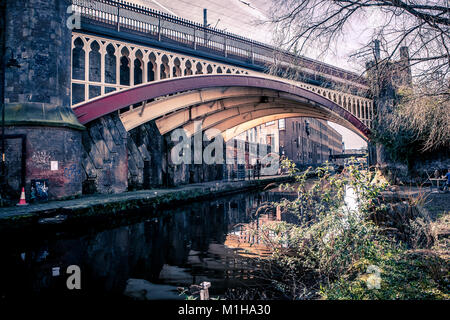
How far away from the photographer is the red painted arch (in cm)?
1118

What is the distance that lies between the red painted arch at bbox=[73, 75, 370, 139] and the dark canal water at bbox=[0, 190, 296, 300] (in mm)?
5542

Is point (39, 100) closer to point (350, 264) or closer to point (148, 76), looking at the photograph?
point (148, 76)

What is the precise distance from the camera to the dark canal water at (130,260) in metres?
3.80

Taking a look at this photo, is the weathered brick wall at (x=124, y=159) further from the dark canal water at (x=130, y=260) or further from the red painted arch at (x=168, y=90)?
the dark canal water at (x=130, y=260)

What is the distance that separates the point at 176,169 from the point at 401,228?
1392 cm

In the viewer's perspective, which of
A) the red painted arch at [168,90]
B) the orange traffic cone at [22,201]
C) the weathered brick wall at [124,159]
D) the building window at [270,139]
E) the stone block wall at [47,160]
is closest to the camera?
the orange traffic cone at [22,201]

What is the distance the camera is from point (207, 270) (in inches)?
179

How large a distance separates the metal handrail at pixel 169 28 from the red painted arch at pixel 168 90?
60.5 inches

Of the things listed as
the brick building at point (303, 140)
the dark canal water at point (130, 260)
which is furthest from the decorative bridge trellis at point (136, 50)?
the brick building at point (303, 140)

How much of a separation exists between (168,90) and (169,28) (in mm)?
3248

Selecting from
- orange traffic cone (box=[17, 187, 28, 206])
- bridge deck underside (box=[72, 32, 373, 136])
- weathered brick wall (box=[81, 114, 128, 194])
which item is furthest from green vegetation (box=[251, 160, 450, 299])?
weathered brick wall (box=[81, 114, 128, 194])

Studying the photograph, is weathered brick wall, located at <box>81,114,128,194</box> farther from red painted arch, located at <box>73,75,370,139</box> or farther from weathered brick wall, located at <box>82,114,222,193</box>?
red painted arch, located at <box>73,75,370,139</box>

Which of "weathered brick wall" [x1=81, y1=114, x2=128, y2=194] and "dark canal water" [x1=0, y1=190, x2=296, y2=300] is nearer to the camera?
"dark canal water" [x1=0, y1=190, x2=296, y2=300]
